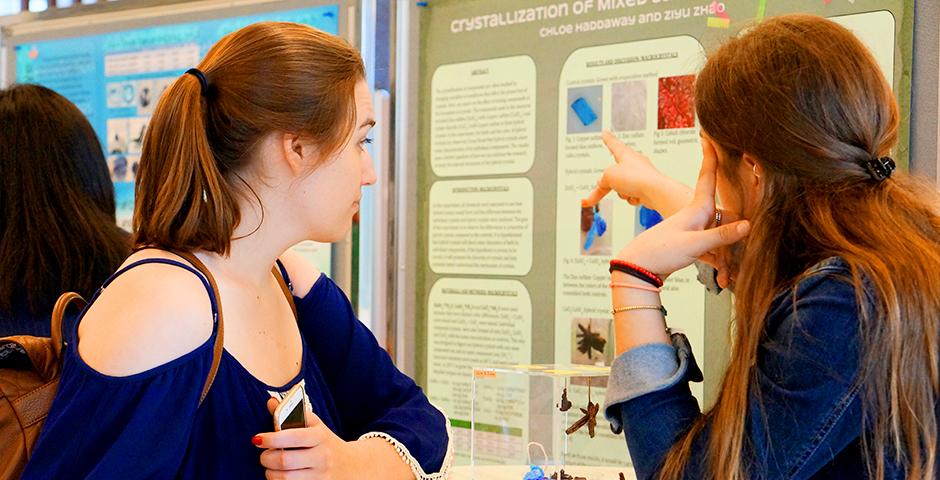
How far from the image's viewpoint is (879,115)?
1340mm

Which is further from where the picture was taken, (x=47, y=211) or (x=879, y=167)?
(x=47, y=211)

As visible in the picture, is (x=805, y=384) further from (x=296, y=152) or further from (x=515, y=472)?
(x=515, y=472)

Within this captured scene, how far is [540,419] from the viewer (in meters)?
2.06

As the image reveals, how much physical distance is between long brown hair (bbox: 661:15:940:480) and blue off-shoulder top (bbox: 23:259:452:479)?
561 millimetres

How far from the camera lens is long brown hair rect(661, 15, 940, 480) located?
1.21 meters

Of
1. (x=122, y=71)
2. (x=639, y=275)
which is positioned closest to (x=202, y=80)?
(x=639, y=275)

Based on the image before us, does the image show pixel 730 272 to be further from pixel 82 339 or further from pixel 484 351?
pixel 484 351

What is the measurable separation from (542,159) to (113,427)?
185 cm

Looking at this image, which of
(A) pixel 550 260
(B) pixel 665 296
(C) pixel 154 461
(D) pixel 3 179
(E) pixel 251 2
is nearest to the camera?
(C) pixel 154 461

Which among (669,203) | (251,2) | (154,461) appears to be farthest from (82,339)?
(251,2)

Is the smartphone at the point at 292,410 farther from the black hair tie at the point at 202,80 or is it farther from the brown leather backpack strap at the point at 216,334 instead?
the black hair tie at the point at 202,80

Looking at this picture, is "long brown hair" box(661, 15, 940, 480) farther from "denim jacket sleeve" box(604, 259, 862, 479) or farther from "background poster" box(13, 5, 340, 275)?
"background poster" box(13, 5, 340, 275)

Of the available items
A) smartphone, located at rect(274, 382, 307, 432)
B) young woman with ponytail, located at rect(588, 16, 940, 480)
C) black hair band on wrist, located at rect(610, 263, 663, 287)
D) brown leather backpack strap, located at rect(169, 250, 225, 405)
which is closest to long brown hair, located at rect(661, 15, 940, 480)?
young woman with ponytail, located at rect(588, 16, 940, 480)

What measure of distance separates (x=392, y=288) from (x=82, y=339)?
1.90 metres
